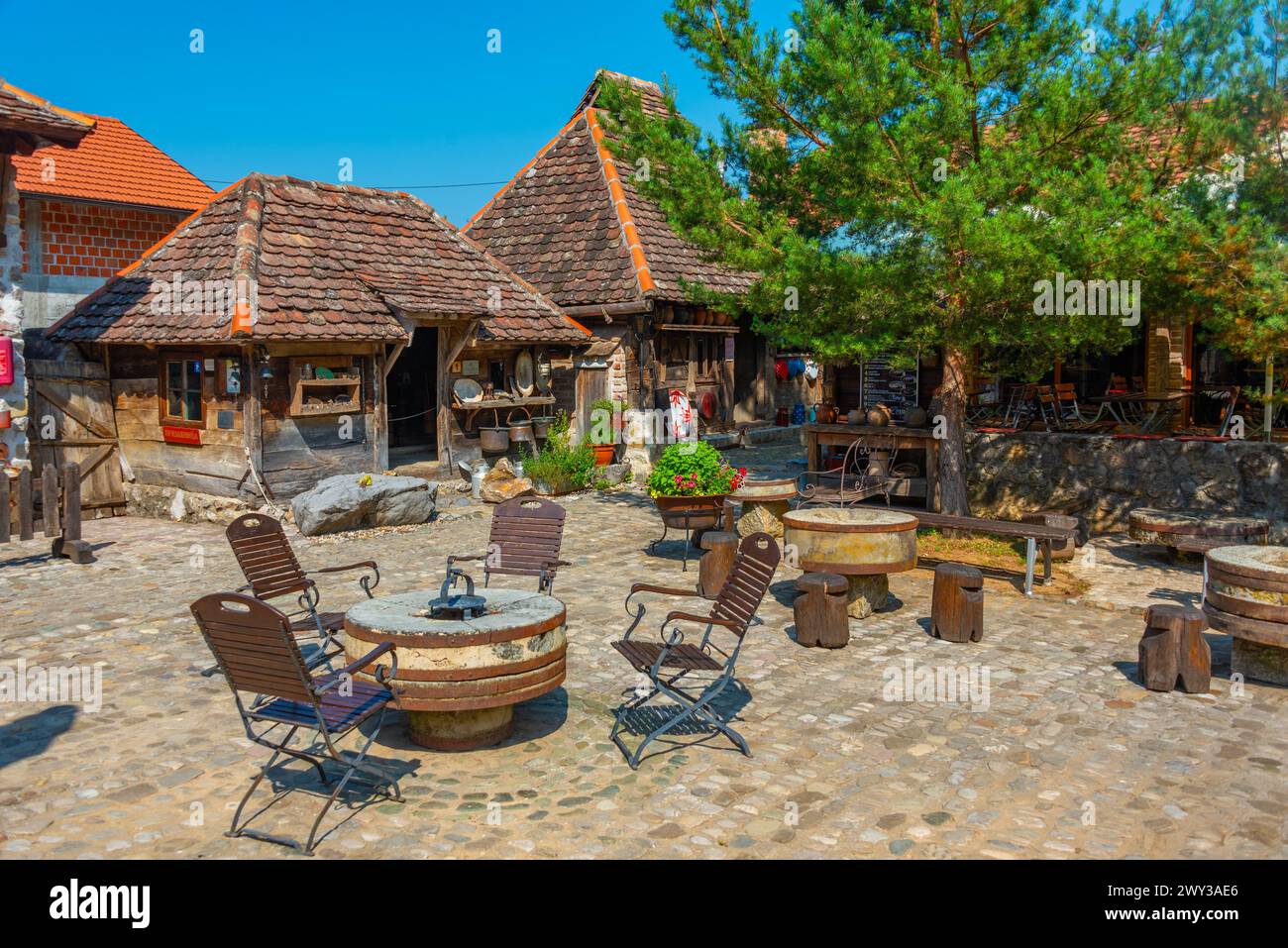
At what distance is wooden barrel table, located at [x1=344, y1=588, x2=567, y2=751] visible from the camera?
5328 mm

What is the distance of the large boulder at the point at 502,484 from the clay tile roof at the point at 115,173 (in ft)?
27.2

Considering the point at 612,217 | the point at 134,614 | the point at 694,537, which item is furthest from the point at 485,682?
the point at 612,217

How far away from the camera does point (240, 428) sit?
43.2 ft

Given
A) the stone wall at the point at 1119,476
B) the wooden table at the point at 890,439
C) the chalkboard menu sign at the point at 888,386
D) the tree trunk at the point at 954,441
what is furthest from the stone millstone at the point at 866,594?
the chalkboard menu sign at the point at 888,386

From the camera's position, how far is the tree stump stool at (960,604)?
8.26m

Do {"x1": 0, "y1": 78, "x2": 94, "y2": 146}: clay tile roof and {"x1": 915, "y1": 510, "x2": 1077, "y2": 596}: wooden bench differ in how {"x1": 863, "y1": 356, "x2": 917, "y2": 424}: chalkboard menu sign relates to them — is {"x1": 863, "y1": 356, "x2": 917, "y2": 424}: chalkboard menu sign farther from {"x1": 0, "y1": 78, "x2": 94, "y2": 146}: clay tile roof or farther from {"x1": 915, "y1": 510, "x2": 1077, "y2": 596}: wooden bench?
{"x1": 0, "y1": 78, "x2": 94, "y2": 146}: clay tile roof

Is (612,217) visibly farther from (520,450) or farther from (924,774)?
(924,774)

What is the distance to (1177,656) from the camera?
6996 mm

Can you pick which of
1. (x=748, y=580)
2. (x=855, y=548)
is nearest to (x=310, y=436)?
(x=855, y=548)

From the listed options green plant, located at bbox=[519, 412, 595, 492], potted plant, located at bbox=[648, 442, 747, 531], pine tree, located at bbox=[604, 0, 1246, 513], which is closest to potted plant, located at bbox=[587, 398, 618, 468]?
green plant, located at bbox=[519, 412, 595, 492]

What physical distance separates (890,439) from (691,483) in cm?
420

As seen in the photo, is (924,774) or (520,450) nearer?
(924,774)

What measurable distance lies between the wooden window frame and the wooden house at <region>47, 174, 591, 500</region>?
0.02m

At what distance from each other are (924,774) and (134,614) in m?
6.88
